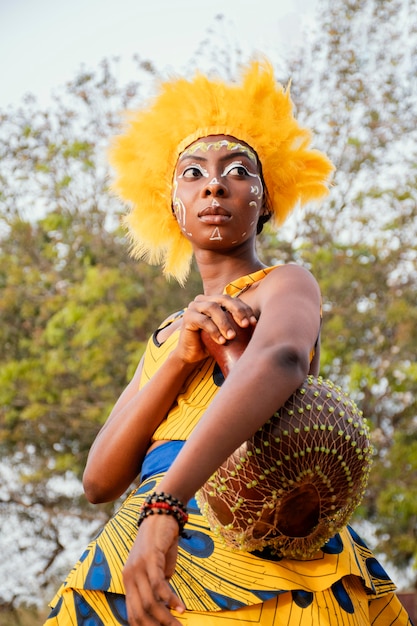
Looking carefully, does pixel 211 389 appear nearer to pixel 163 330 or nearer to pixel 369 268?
pixel 163 330

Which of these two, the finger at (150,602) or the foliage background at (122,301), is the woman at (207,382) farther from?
the foliage background at (122,301)

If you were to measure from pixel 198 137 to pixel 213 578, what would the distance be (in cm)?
145

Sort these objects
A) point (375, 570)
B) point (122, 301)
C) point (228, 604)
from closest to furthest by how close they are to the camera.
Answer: point (228, 604)
point (375, 570)
point (122, 301)

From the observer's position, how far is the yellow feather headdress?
10.1 feet

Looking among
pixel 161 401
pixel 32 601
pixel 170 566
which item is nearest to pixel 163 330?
pixel 161 401

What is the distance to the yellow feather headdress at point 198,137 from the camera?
3064 mm

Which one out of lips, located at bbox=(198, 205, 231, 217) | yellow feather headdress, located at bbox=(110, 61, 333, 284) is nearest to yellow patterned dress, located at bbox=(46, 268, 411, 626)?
lips, located at bbox=(198, 205, 231, 217)

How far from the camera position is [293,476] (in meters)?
2.15

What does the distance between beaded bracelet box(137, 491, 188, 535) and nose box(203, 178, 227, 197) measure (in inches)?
46.9

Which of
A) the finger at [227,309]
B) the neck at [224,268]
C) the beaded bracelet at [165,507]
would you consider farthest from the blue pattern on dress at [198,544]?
the neck at [224,268]

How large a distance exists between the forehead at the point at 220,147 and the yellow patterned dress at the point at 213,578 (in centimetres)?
54

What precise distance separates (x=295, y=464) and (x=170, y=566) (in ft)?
1.39

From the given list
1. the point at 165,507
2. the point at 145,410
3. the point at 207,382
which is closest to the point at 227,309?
the point at 207,382

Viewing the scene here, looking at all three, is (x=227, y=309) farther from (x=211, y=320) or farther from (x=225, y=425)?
(x=225, y=425)
